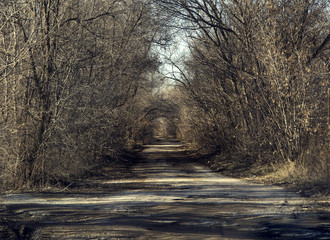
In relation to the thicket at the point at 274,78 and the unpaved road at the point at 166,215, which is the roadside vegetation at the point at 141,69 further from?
the unpaved road at the point at 166,215

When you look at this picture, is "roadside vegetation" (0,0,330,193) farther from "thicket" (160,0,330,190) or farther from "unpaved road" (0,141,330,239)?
"unpaved road" (0,141,330,239)

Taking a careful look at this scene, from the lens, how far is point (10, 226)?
291 inches

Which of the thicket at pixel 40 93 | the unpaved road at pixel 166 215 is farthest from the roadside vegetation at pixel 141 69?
the unpaved road at pixel 166 215

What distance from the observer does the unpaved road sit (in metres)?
6.70

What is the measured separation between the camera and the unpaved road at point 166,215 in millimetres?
6699

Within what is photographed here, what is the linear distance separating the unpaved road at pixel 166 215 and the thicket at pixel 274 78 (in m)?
3.06

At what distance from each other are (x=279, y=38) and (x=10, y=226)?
11013mm

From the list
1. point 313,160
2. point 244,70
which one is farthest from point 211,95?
point 313,160

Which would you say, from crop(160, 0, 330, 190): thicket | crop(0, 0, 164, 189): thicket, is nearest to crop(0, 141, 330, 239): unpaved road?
crop(0, 0, 164, 189): thicket

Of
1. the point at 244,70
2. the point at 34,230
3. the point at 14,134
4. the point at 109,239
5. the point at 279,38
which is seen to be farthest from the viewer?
the point at 244,70

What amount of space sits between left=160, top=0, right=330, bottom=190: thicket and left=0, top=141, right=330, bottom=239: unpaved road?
3.06 metres

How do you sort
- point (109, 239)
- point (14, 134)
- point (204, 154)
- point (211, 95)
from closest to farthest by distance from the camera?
1. point (109, 239)
2. point (14, 134)
3. point (211, 95)
4. point (204, 154)

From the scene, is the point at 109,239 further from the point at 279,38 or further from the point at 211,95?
the point at 211,95

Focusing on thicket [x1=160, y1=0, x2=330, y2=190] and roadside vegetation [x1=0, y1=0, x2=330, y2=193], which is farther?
thicket [x1=160, y1=0, x2=330, y2=190]
